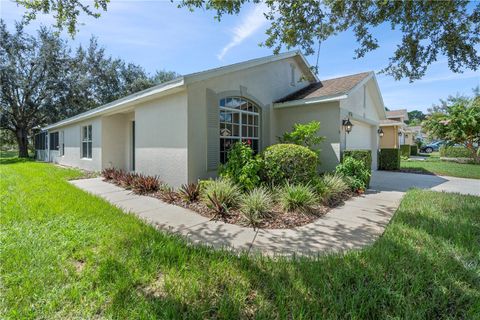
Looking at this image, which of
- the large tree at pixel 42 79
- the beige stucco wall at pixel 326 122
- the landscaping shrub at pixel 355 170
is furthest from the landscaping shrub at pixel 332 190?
the large tree at pixel 42 79

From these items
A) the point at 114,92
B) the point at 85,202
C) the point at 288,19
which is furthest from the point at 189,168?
the point at 114,92

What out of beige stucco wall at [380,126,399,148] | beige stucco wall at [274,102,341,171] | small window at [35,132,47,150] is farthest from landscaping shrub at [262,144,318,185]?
small window at [35,132,47,150]

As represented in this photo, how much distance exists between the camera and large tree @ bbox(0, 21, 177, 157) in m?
21.3

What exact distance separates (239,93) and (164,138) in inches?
118

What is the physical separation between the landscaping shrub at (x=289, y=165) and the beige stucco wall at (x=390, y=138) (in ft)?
58.6

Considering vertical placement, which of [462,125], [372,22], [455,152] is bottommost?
[455,152]

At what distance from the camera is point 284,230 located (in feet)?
14.7

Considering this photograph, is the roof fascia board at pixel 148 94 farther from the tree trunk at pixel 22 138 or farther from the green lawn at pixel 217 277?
the tree trunk at pixel 22 138

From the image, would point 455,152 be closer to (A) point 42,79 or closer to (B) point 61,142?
(B) point 61,142

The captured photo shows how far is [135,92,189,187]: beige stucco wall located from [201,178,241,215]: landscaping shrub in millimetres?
1563

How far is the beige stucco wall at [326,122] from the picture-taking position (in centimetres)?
885

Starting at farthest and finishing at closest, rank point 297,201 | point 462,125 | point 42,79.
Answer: point 42,79 → point 462,125 → point 297,201

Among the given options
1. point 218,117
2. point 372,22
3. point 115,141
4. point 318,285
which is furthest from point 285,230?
point 115,141

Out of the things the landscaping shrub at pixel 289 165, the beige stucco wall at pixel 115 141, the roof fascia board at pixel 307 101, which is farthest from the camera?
the beige stucco wall at pixel 115 141
